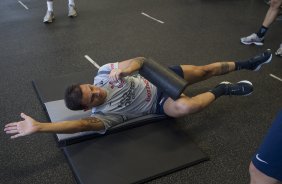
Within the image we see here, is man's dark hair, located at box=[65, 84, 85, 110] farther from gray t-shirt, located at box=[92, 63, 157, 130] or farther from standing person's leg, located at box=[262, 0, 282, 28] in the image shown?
standing person's leg, located at box=[262, 0, 282, 28]

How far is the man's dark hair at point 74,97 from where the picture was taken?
207cm

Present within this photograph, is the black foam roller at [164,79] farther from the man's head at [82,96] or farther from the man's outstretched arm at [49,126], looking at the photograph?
the man's outstretched arm at [49,126]

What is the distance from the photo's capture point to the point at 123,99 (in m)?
2.26

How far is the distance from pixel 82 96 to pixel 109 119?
0.27 meters

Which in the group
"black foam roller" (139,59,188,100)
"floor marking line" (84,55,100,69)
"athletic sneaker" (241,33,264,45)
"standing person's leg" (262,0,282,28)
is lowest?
"floor marking line" (84,55,100,69)

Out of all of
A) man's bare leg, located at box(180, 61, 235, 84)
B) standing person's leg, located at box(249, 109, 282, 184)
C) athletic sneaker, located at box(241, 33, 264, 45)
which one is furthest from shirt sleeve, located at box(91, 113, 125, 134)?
athletic sneaker, located at box(241, 33, 264, 45)

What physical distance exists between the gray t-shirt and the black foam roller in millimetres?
133

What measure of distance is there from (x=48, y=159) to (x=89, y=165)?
323 millimetres

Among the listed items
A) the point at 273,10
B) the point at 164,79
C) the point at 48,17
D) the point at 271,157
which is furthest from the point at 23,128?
the point at 273,10

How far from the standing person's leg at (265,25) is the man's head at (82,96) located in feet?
8.19

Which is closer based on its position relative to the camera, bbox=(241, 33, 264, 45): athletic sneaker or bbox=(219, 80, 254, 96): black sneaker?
bbox=(219, 80, 254, 96): black sneaker

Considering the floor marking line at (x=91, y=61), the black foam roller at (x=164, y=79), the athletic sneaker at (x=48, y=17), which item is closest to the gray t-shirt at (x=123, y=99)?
the black foam roller at (x=164, y=79)

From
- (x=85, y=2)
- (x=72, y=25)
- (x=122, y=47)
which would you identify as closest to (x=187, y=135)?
(x=122, y=47)

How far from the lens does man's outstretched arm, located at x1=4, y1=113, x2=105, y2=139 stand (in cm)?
182
